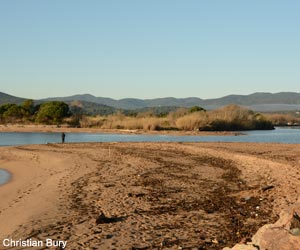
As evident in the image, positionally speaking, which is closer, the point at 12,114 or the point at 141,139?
the point at 141,139

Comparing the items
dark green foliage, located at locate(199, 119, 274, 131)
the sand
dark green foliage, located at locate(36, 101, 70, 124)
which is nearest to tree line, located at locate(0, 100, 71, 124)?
dark green foliage, located at locate(36, 101, 70, 124)

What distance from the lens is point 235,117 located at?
68.1 meters

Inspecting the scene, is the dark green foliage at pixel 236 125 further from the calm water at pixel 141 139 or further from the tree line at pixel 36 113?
the tree line at pixel 36 113

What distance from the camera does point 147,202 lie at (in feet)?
38.3

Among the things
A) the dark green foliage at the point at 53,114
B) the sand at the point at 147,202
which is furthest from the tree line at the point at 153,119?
the sand at the point at 147,202

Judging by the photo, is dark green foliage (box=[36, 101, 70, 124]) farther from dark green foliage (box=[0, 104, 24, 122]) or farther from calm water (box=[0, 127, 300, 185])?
calm water (box=[0, 127, 300, 185])

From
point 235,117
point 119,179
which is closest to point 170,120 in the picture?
point 235,117

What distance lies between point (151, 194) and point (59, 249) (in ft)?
17.5

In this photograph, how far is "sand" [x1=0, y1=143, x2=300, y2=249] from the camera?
28.2ft

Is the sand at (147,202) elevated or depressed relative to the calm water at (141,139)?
depressed

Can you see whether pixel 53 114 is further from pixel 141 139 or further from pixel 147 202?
pixel 147 202

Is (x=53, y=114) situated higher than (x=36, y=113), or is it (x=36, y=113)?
(x=36, y=113)

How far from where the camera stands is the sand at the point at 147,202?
338 inches

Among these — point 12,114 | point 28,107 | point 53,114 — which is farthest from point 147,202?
point 28,107
